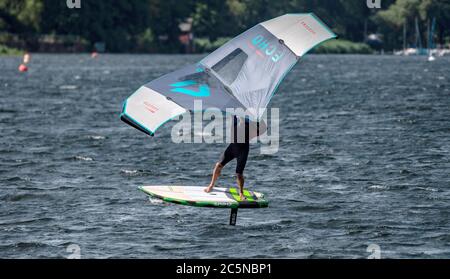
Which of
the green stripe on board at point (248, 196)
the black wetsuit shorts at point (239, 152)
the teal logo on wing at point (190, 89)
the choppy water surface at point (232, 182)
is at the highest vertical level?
the teal logo on wing at point (190, 89)

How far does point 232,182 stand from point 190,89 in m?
9.15

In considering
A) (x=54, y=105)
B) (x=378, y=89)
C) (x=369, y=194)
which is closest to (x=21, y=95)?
(x=54, y=105)

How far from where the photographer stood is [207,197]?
26.0 meters

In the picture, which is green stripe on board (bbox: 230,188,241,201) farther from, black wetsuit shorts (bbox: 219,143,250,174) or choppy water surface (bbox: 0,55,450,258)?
choppy water surface (bbox: 0,55,450,258)

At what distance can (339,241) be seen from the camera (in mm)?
25078

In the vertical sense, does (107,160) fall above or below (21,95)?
above

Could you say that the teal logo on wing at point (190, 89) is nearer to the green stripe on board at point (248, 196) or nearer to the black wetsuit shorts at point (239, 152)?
the black wetsuit shorts at point (239, 152)

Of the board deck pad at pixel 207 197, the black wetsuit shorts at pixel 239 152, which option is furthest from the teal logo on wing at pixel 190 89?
the board deck pad at pixel 207 197

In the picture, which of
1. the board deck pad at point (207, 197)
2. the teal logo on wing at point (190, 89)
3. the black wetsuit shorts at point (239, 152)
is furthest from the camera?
the black wetsuit shorts at point (239, 152)

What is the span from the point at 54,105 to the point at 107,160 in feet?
93.8

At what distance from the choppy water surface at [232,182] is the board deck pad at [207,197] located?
79 cm

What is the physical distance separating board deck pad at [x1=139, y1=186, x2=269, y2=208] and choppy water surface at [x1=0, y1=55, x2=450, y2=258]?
30.9 inches

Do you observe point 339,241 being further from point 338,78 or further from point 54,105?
point 338,78

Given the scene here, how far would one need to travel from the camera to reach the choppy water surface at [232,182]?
81.1ft
